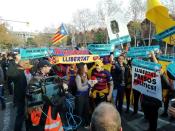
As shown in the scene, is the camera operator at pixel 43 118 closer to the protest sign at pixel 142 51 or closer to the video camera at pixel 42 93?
the video camera at pixel 42 93

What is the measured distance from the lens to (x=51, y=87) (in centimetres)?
654

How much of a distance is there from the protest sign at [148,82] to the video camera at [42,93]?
184 centimetres

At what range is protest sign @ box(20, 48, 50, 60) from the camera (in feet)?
44.2

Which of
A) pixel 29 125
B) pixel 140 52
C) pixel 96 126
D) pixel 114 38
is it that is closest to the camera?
pixel 96 126

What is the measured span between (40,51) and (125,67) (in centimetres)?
542

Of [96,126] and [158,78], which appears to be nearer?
[96,126]

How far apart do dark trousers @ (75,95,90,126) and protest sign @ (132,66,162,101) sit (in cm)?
122

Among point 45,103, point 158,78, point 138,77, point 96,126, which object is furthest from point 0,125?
point 96,126

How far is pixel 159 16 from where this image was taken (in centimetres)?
802

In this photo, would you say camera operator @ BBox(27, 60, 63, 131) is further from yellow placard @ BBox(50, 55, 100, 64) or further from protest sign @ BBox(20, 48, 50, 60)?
protest sign @ BBox(20, 48, 50, 60)

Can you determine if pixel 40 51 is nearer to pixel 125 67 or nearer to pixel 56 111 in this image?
pixel 125 67

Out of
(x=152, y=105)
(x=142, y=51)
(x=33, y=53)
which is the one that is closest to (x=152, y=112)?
(x=152, y=105)

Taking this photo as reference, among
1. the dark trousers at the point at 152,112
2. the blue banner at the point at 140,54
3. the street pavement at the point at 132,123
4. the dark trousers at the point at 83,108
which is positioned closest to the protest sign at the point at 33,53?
the street pavement at the point at 132,123

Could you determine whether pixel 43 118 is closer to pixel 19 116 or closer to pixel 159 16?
pixel 19 116
